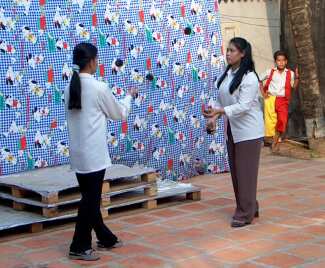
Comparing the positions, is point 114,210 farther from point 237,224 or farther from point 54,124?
point 237,224

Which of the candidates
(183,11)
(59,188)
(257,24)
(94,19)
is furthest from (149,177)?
(257,24)

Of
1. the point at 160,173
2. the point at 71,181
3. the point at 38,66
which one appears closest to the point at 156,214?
the point at 71,181

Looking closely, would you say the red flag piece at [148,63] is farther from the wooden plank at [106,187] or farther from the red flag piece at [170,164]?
the wooden plank at [106,187]

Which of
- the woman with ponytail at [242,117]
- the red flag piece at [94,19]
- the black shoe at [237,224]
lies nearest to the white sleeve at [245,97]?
the woman with ponytail at [242,117]

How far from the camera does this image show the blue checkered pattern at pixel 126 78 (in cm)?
717

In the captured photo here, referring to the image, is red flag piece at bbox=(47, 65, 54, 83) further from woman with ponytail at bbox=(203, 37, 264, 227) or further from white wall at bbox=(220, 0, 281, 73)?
white wall at bbox=(220, 0, 281, 73)

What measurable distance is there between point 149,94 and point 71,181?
1.97 metres

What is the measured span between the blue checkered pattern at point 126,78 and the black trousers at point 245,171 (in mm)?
2074

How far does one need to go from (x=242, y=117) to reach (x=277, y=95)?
4.50 metres

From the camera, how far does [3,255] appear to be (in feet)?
A: 18.2

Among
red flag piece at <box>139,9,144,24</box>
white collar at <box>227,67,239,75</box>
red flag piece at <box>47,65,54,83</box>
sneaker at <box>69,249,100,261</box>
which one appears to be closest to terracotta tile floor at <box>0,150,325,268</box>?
sneaker at <box>69,249,100,261</box>

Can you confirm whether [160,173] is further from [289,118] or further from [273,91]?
[289,118]

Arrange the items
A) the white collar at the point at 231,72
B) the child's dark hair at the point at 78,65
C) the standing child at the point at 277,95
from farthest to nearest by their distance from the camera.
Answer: the standing child at the point at 277,95
the white collar at the point at 231,72
the child's dark hair at the point at 78,65

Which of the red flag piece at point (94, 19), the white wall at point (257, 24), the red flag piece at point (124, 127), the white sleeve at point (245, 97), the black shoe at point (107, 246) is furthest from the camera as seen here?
the white wall at point (257, 24)
